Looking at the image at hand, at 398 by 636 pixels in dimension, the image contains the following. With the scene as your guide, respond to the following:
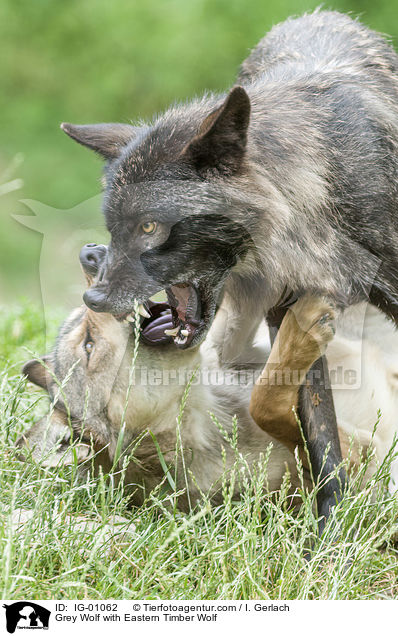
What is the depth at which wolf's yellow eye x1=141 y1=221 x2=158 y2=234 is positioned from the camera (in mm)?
Result: 3184

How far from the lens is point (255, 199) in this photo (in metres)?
3.28

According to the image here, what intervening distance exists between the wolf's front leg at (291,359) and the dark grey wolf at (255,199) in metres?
0.18

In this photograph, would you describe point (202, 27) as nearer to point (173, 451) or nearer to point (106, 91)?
point (106, 91)

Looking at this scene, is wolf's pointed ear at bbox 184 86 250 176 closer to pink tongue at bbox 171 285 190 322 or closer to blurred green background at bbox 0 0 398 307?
pink tongue at bbox 171 285 190 322

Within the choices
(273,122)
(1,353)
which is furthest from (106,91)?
(273,122)

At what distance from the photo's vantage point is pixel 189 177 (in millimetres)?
3184

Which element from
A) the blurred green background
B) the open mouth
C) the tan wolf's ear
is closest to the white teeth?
the open mouth

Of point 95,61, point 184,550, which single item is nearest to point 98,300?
point 184,550

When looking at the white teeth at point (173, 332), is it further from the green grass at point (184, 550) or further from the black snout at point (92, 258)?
the green grass at point (184, 550)

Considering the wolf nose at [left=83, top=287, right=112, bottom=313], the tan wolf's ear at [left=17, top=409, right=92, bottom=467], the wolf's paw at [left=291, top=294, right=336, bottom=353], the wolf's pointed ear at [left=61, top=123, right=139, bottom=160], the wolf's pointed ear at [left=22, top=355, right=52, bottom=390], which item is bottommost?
the tan wolf's ear at [left=17, top=409, right=92, bottom=467]

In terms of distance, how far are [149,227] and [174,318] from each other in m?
0.40
